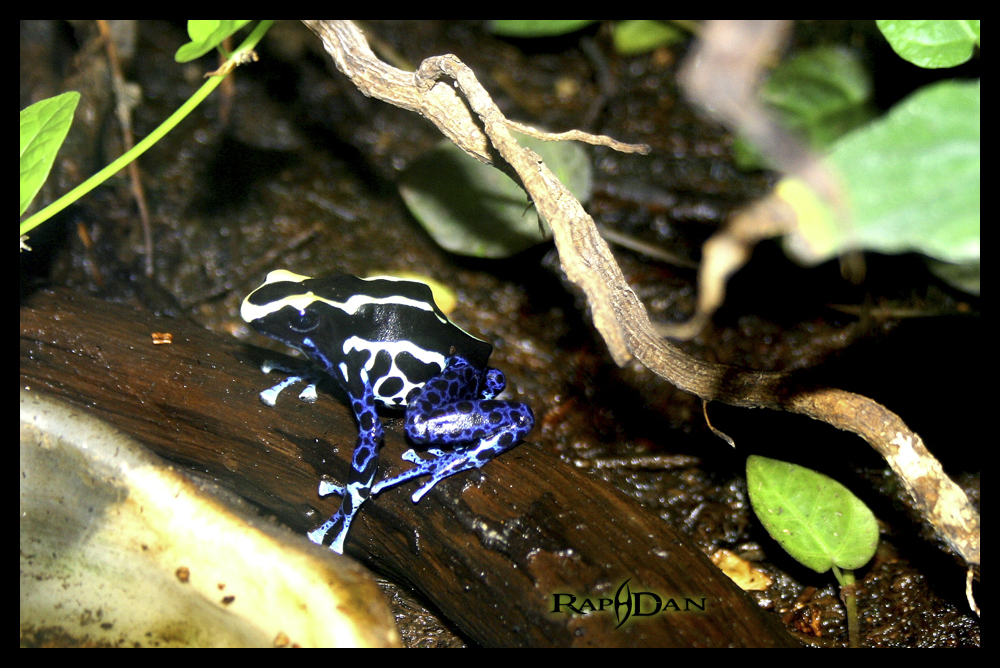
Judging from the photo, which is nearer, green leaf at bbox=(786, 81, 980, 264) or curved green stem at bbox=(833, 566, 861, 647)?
green leaf at bbox=(786, 81, 980, 264)

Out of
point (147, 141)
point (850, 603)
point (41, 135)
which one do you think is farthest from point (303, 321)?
point (850, 603)

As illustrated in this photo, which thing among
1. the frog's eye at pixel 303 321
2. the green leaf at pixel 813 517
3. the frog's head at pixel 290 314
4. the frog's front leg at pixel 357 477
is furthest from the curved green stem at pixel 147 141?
the green leaf at pixel 813 517

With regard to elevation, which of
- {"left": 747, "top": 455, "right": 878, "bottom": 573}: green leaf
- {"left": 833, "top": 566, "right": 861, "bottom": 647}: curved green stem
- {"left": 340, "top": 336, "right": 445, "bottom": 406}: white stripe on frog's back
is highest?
{"left": 340, "top": 336, "right": 445, "bottom": 406}: white stripe on frog's back

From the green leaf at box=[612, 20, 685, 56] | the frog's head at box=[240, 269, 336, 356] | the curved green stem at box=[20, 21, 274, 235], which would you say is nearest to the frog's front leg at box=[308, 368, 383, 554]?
the frog's head at box=[240, 269, 336, 356]

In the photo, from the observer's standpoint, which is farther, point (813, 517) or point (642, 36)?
point (642, 36)

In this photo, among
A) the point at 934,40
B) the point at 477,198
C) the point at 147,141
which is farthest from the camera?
the point at 477,198

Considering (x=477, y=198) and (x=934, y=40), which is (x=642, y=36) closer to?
(x=477, y=198)

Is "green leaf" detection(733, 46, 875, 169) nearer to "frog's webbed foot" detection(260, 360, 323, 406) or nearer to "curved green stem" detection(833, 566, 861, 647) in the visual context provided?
"curved green stem" detection(833, 566, 861, 647)

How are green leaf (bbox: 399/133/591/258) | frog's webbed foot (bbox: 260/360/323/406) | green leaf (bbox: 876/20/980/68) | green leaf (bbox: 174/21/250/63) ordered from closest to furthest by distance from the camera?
green leaf (bbox: 876/20/980/68) < green leaf (bbox: 174/21/250/63) < frog's webbed foot (bbox: 260/360/323/406) < green leaf (bbox: 399/133/591/258)
